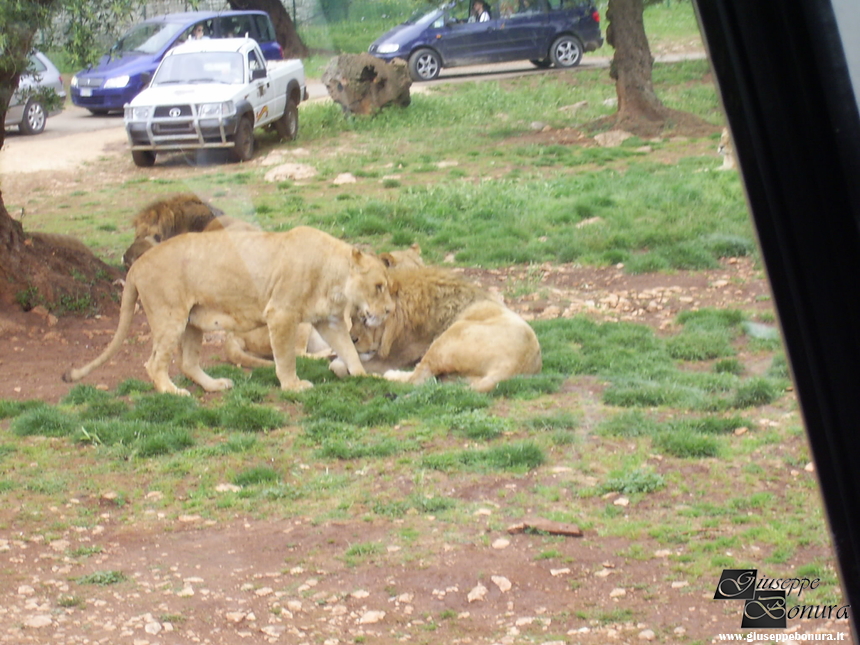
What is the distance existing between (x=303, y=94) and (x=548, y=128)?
5.14ft

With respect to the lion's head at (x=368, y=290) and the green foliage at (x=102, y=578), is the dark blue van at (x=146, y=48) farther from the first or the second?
the green foliage at (x=102, y=578)

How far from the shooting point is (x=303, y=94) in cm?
473

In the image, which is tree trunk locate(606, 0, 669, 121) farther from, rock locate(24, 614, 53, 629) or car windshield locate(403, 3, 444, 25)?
rock locate(24, 614, 53, 629)

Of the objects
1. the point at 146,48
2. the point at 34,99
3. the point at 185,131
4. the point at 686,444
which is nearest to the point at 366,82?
the point at 185,131

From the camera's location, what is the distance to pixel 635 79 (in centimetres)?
490

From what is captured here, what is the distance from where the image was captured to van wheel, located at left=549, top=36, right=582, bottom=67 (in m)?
4.30

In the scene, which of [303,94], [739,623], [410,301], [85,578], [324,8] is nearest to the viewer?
[739,623]

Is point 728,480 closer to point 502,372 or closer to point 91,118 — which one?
point 502,372

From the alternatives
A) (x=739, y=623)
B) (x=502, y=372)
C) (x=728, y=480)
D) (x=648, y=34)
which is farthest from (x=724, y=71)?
(x=502, y=372)

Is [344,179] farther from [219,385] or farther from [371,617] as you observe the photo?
[371,617]

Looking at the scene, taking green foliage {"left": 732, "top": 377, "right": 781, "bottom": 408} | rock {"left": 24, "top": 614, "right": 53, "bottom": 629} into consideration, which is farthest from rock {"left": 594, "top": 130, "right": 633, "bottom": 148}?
rock {"left": 24, "top": 614, "right": 53, "bottom": 629}

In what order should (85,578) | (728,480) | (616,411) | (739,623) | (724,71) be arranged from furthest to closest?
1. (616,411)
2. (728,480)
3. (85,578)
4. (739,623)
5. (724,71)

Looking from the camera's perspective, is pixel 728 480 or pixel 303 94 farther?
pixel 303 94

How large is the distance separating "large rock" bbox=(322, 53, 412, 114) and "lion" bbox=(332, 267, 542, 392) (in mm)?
992
